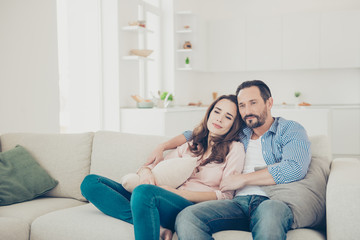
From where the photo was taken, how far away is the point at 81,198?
2.62 meters

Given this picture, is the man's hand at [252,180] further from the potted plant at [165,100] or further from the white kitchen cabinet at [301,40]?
the white kitchen cabinet at [301,40]

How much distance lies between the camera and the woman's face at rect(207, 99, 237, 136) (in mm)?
2357

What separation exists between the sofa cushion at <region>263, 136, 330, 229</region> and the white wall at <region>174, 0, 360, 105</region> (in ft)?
15.2

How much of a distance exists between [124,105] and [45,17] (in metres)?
1.64

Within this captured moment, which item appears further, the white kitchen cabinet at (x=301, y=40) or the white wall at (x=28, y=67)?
the white kitchen cabinet at (x=301, y=40)

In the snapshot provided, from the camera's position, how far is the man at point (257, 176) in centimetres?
177

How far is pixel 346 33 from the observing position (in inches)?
258

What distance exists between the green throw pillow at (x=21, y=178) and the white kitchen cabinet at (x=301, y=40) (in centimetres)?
520

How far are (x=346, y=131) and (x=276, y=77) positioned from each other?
5.13ft

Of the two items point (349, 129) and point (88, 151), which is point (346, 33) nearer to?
point (349, 129)

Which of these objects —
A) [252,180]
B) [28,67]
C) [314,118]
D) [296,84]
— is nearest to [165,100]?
[28,67]

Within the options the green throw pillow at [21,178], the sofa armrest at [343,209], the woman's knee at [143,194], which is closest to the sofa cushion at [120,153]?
the green throw pillow at [21,178]

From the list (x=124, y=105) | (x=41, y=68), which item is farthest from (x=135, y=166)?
(x=124, y=105)

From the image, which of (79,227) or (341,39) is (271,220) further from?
(341,39)
